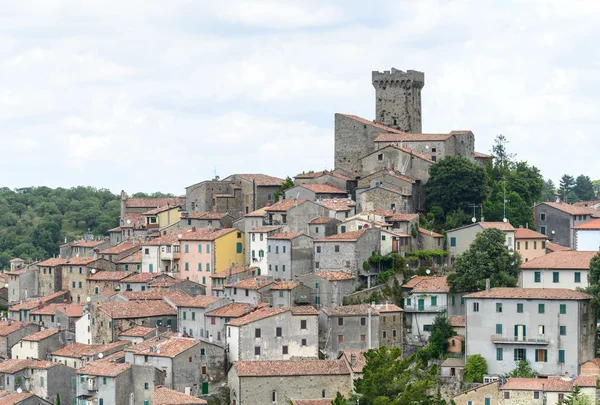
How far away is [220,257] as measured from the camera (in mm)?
87062

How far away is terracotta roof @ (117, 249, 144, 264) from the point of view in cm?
9400

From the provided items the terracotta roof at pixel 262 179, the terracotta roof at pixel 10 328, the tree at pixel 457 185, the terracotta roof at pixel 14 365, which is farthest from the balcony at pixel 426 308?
the terracotta roof at pixel 10 328

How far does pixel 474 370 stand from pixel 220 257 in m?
23.2

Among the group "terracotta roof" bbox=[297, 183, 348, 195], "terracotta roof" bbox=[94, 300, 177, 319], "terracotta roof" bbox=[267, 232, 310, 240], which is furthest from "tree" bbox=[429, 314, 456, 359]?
"terracotta roof" bbox=[297, 183, 348, 195]

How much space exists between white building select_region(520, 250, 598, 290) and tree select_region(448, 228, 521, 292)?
1.12 meters

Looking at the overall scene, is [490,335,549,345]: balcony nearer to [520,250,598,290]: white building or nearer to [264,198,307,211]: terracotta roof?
[520,250,598,290]: white building

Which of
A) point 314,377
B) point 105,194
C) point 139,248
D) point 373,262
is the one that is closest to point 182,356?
point 314,377

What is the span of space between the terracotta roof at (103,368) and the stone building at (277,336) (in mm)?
6250

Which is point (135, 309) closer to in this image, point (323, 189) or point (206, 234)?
point (206, 234)

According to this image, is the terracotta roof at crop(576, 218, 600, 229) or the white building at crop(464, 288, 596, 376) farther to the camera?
the terracotta roof at crop(576, 218, 600, 229)

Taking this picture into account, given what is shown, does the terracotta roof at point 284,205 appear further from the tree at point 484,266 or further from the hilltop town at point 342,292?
the tree at point 484,266

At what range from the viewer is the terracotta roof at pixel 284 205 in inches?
3364

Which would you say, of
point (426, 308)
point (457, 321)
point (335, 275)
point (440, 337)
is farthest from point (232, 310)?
point (457, 321)

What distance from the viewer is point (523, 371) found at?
68562 mm
